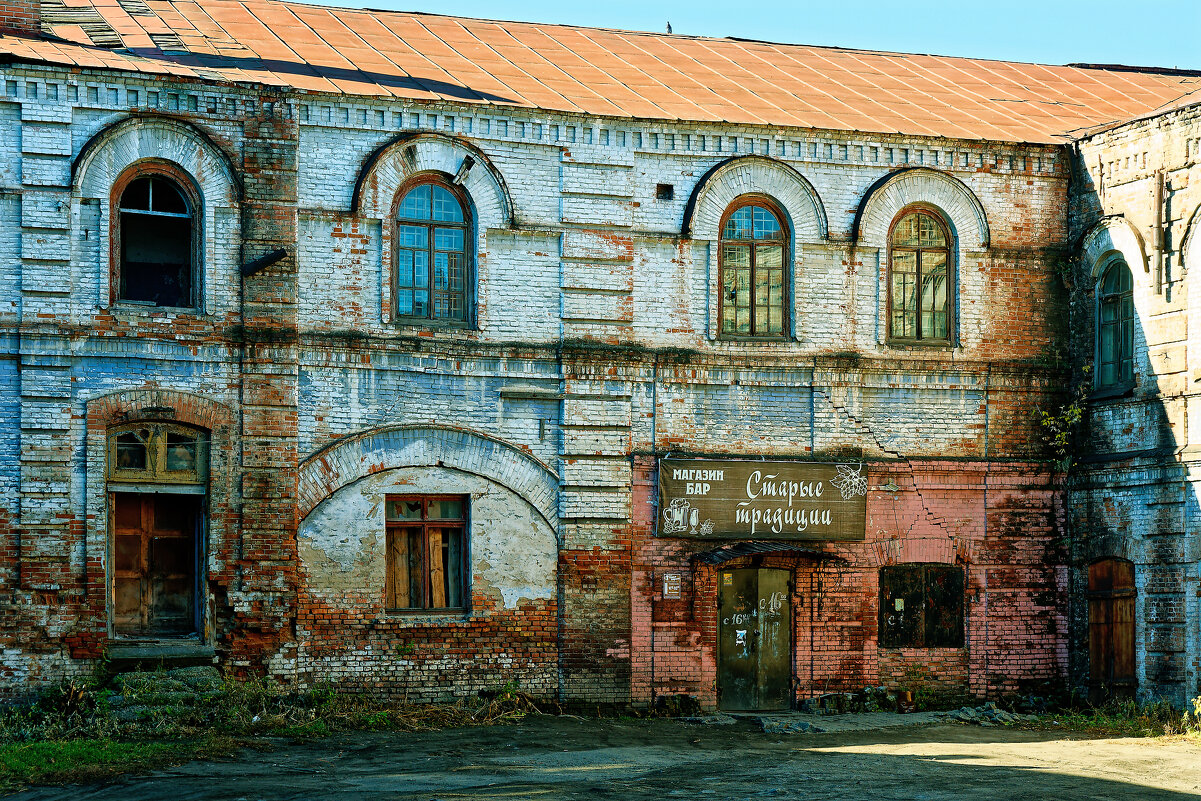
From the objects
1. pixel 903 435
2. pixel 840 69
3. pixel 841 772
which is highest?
pixel 840 69

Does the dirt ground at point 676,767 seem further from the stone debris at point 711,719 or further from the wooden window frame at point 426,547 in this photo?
the wooden window frame at point 426,547

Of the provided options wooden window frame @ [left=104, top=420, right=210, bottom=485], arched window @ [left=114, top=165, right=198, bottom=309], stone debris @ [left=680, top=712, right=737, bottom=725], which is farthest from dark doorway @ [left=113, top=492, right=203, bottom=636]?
stone debris @ [left=680, top=712, right=737, bottom=725]

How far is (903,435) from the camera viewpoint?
17734mm

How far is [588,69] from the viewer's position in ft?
61.6

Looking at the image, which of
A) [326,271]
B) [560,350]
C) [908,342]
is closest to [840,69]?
[908,342]

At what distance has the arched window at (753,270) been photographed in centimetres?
1752

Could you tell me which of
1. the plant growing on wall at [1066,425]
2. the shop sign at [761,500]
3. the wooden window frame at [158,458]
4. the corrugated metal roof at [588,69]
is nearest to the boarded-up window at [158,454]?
the wooden window frame at [158,458]

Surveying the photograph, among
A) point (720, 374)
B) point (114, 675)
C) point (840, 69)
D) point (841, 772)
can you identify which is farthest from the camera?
point (840, 69)

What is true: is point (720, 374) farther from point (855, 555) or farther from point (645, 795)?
point (645, 795)

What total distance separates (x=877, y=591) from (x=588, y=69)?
752 centimetres

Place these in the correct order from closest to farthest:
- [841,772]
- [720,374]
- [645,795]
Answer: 1. [645,795]
2. [841,772]
3. [720,374]

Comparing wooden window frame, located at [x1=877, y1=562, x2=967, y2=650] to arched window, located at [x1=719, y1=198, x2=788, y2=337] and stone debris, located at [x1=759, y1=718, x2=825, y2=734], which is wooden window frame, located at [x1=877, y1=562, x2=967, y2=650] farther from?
arched window, located at [x1=719, y1=198, x2=788, y2=337]

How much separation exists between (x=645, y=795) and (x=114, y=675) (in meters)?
5.96

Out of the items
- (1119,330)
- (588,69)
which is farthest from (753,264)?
(1119,330)
